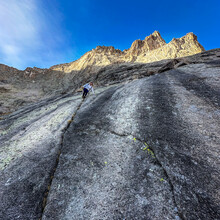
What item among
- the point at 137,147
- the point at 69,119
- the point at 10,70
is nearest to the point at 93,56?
the point at 10,70

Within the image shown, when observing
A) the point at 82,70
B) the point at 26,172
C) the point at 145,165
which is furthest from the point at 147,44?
the point at 26,172

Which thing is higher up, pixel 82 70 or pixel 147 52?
pixel 147 52

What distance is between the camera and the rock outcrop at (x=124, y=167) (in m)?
2.47

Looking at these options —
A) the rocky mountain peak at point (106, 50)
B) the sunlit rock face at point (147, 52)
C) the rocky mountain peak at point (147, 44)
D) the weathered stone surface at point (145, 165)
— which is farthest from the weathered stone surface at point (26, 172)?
the rocky mountain peak at point (106, 50)

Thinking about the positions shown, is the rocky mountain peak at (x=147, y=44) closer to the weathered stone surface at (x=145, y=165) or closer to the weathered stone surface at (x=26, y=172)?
the weathered stone surface at (x=145, y=165)

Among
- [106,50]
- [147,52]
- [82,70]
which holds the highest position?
[106,50]

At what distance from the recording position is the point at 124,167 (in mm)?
3332

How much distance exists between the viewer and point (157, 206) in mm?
2398

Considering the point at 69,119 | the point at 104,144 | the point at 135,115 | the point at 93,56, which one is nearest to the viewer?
the point at 104,144

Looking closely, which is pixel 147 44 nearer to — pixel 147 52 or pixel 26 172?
pixel 147 52

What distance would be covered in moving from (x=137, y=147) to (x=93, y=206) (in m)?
2.17

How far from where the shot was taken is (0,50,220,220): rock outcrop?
Answer: 2.47 m

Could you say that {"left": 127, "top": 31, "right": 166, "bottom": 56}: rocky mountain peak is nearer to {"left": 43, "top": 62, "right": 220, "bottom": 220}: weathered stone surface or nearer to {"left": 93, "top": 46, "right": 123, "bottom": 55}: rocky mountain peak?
{"left": 93, "top": 46, "right": 123, "bottom": 55}: rocky mountain peak

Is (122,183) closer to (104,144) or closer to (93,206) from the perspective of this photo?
(93,206)
